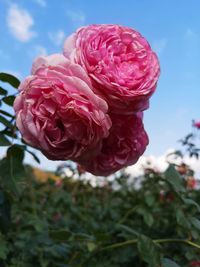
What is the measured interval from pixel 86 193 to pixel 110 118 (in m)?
3.33

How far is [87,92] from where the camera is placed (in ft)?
3.17

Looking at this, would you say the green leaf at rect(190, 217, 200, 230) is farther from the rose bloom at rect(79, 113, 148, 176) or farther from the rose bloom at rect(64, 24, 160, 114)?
the rose bloom at rect(64, 24, 160, 114)

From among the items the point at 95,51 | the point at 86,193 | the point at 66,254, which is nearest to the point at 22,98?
the point at 95,51

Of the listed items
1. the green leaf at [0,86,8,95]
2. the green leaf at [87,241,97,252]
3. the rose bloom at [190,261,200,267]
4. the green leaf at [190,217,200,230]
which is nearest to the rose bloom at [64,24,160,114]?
the green leaf at [0,86,8,95]

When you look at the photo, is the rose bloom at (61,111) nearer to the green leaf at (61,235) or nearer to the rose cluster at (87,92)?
the rose cluster at (87,92)

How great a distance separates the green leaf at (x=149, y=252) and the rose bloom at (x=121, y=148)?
236 millimetres

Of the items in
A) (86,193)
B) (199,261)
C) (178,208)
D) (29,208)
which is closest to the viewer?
(178,208)

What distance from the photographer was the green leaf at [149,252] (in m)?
1.19

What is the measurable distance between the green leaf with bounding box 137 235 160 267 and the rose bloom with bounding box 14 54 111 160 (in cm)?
34

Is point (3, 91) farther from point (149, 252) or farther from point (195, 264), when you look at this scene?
point (195, 264)

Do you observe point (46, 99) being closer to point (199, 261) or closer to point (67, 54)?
point (67, 54)

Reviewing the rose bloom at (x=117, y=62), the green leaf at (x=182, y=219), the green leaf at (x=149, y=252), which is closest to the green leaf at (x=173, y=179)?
the green leaf at (x=182, y=219)

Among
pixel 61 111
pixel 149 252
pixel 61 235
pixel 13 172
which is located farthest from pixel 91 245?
pixel 61 111

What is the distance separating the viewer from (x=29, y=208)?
3.10m
